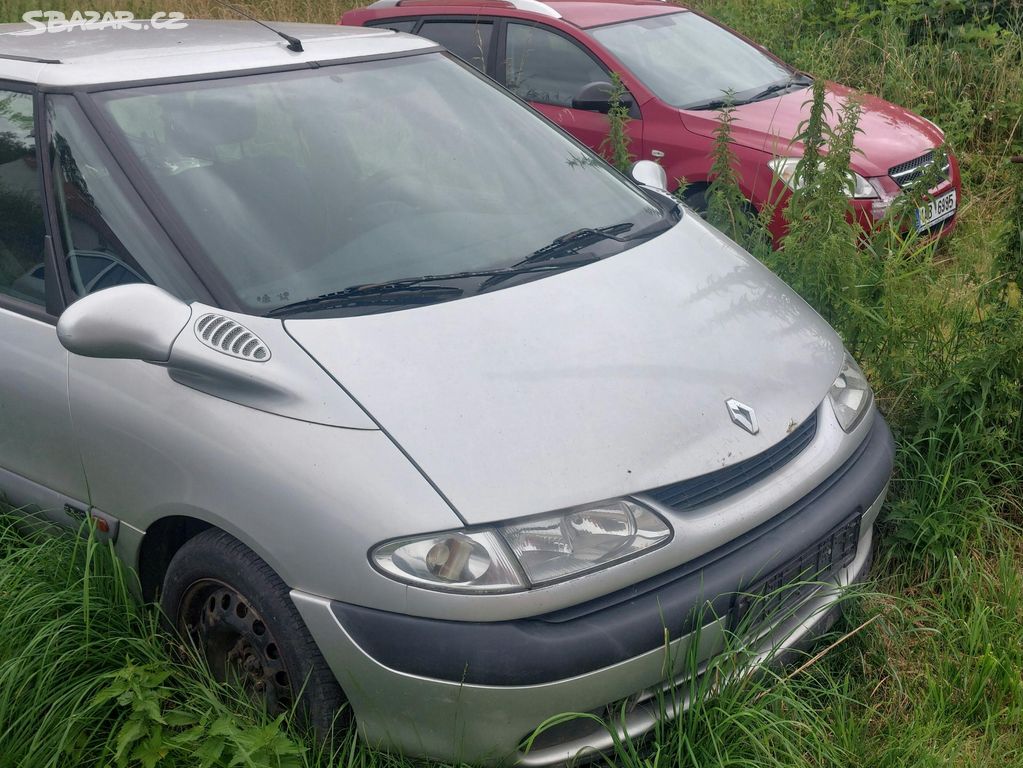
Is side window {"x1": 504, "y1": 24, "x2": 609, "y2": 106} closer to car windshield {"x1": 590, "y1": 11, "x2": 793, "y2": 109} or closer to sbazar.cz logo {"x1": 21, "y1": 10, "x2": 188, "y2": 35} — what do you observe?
car windshield {"x1": 590, "y1": 11, "x2": 793, "y2": 109}

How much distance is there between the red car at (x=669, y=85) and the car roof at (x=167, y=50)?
217 cm

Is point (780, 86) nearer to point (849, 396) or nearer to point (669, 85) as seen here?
point (669, 85)

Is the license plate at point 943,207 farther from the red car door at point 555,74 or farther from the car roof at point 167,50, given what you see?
the car roof at point 167,50

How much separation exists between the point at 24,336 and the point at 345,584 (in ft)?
4.22

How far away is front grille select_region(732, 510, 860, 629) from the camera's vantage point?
229cm

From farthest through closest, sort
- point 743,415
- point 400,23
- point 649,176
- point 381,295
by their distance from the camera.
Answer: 1. point 400,23
2. point 649,176
3. point 381,295
4. point 743,415

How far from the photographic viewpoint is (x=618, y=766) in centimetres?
223

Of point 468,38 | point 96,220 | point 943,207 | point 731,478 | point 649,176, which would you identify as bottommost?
point 943,207

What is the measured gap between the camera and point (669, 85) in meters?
5.99

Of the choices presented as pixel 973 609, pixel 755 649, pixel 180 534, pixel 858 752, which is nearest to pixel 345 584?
pixel 180 534

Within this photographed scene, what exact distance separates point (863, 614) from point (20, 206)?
2.57 metres

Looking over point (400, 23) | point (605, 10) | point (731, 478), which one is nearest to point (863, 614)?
point (731, 478)

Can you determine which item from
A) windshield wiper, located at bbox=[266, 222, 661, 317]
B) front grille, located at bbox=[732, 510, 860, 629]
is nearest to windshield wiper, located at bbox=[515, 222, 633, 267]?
windshield wiper, located at bbox=[266, 222, 661, 317]

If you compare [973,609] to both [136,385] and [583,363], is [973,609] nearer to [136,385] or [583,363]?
[583,363]
